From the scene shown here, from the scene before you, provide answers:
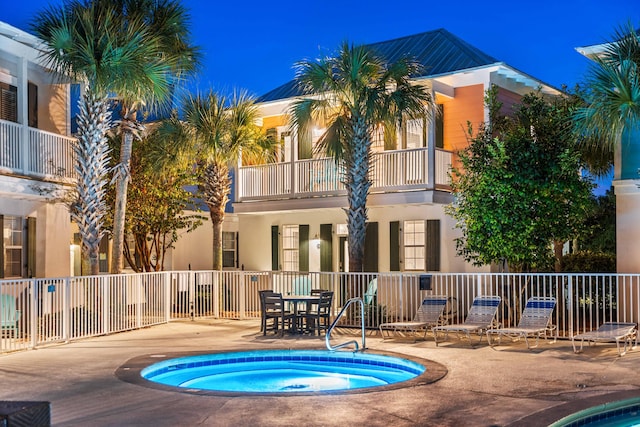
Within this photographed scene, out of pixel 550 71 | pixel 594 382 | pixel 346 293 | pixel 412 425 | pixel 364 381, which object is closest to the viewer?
pixel 412 425

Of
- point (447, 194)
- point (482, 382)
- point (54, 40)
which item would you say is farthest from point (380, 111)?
point (482, 382)

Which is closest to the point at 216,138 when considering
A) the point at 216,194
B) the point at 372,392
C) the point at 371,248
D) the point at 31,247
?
the point at 216,194

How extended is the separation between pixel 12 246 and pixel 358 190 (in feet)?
28.0

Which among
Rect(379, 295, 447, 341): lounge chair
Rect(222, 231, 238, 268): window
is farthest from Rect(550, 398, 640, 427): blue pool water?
Rect(222, 231, 238, 268): window

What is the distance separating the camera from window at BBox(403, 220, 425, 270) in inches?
809

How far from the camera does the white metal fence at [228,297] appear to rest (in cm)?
1382

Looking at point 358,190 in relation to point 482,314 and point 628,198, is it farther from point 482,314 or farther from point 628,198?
point 628,198

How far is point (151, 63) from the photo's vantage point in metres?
16.3

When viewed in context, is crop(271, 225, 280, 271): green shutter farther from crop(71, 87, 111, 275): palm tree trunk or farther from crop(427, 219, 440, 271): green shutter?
crop(71, 87, 111, 275): palm tree trunk

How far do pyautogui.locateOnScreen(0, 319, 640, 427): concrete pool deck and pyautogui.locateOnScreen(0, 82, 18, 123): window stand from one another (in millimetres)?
6821

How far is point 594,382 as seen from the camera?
1027cm

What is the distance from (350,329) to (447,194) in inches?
197

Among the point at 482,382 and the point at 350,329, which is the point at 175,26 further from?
the point at 482,382

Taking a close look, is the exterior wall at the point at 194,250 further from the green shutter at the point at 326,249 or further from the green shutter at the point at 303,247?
the green shutter at the point at 326,249
